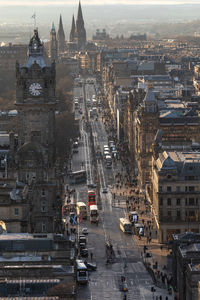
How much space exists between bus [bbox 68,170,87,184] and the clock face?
31.6 metres

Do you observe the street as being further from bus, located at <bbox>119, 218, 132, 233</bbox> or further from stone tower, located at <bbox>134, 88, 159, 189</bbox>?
stone tower, located at <bbox>134, 88, 159, 189</bbox>

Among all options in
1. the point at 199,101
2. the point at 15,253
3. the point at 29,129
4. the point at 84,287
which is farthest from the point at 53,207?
the point at 199,101

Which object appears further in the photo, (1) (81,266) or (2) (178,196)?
(2) (178,196)

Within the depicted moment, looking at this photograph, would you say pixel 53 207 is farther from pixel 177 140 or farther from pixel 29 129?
pixel 177 140

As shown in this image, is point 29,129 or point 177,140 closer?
point 29,129

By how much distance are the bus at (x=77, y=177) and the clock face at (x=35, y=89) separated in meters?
31.6

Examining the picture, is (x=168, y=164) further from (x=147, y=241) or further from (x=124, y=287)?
(x=124, y=287)

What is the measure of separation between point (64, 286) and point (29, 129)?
45.2 meters

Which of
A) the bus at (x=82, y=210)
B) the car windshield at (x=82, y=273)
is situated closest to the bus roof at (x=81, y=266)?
the car windshield at (x=82, y=273)

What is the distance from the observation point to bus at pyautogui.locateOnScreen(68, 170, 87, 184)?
453ft

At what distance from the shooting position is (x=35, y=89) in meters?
108

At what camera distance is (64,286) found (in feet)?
214

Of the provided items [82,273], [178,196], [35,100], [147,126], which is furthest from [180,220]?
[147,126]

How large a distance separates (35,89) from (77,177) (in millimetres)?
32395
